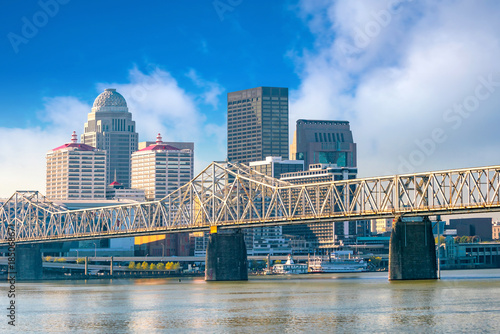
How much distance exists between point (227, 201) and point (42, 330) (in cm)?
10983

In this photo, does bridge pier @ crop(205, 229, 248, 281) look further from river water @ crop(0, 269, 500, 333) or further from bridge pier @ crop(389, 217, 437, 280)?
river water @ crop(0, 269, 500, 333)

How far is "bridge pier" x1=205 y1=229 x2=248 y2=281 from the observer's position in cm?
17375

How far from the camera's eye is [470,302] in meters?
100

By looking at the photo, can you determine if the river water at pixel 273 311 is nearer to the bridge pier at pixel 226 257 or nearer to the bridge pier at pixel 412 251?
the bridge pier at pixel 412 251

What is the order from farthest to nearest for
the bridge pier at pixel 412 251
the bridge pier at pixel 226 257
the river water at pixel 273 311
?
the bridge pier at pixel 226 257 → the bridge pier at pixel 412 251 → the river water at pixel 273 311

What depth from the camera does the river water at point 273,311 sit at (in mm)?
79562

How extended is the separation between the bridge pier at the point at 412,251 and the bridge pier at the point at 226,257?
37.5 meters

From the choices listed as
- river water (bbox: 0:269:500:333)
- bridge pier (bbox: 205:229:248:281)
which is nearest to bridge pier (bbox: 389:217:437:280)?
river water (bbox: 0:269:500:333)

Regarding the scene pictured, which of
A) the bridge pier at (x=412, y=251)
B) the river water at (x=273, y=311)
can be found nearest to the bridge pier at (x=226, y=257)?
the bridge pier at (x=412, y=251)

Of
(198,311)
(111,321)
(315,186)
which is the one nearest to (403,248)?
(315,186)

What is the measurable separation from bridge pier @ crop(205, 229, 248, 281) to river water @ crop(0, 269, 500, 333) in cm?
4206

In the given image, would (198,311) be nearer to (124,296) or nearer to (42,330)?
(42,330)

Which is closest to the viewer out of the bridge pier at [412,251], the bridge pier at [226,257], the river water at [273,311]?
the river water at [273,311]

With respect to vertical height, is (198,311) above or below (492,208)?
below
